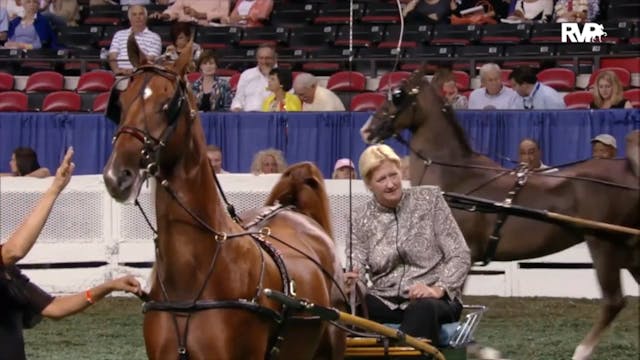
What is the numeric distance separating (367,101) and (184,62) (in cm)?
899

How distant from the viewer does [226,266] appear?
5129 mm

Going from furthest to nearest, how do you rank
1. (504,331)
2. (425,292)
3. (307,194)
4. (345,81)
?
(345,81), (504,331), (307,194), (425,292)

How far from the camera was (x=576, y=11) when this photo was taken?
47.2 ft

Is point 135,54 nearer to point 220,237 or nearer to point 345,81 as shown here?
point 220,237

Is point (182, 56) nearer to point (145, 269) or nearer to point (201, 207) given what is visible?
point (201, 207)

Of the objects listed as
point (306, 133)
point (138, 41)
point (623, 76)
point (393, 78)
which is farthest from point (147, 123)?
point (138, 41)

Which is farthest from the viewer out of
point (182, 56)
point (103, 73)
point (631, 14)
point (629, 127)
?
point (103, 73)

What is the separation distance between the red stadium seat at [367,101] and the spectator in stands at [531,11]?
207 cm

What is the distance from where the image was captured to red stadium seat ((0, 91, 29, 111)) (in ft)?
50.5

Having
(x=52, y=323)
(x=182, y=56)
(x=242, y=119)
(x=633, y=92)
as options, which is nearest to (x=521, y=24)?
(x=633, y=92)

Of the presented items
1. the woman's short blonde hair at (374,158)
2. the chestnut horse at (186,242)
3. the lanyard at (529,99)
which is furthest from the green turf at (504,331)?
the chestnut horse at (186,242)

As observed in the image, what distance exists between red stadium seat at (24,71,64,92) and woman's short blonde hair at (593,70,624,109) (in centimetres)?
695

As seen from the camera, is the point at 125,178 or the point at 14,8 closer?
the point at 125,178

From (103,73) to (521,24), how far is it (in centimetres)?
489
